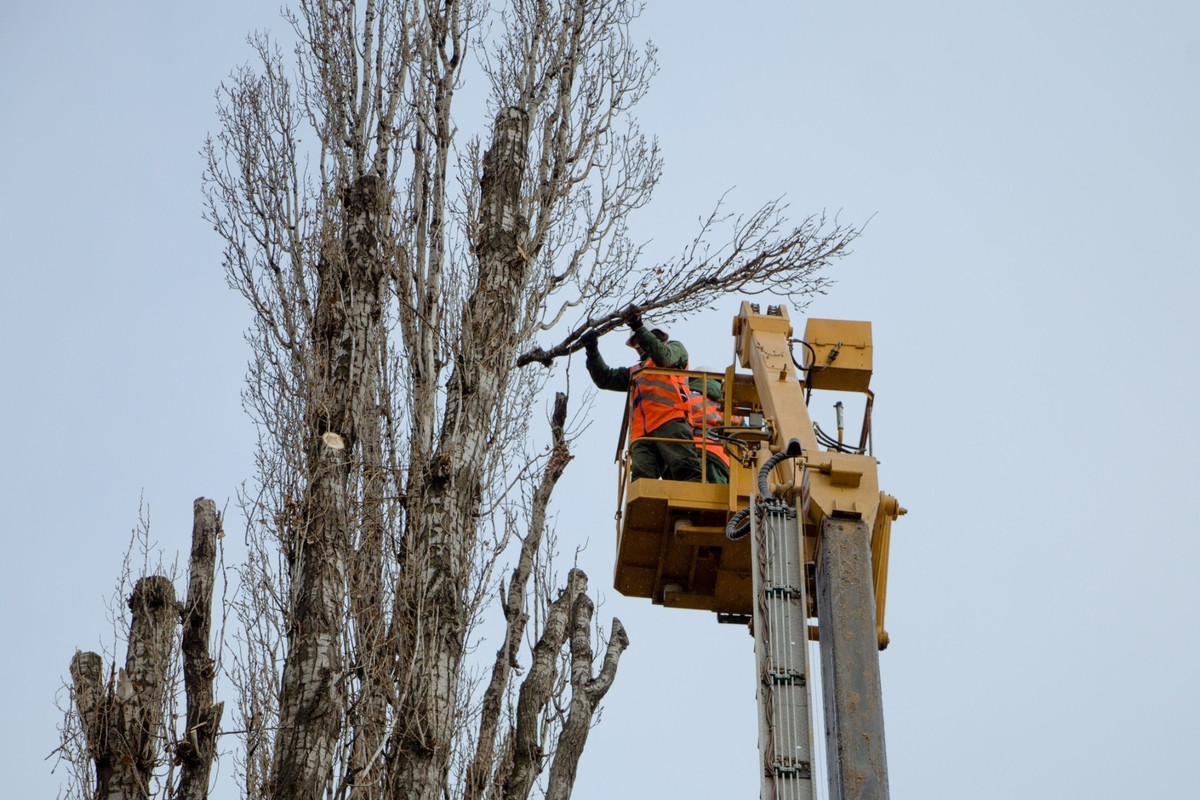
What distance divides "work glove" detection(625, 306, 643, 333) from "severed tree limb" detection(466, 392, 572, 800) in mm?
1043

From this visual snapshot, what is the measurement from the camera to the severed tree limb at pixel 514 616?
33.6 ft

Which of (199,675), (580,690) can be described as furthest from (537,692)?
(199,675)

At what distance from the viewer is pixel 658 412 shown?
1001 centimetres

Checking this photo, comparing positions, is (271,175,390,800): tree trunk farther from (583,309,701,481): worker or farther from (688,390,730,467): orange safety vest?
(688,390,730,467): orange safety vest

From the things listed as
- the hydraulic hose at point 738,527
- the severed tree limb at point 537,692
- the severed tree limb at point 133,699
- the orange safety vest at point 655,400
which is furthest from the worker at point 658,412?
the severed tree limb at point 133,699

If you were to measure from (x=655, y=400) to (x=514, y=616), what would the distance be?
2258 millimetres

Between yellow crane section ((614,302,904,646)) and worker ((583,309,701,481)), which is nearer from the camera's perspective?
yellow crane section ((614,302,904,646))

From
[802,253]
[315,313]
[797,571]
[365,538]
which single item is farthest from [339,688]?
[802,253]

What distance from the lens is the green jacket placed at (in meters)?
10.3

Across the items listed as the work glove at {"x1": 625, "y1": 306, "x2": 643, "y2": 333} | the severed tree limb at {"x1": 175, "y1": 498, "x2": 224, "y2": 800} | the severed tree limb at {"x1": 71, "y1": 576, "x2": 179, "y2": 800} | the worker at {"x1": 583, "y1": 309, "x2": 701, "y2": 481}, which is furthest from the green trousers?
the severed tree limb at {"x1": 71, "y1": 576, "x2": 179, "y2": 800}

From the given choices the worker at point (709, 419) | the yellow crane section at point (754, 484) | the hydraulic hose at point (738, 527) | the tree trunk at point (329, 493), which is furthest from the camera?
the worker at point (709, 419)

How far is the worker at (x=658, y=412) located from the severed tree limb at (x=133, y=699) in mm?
3210

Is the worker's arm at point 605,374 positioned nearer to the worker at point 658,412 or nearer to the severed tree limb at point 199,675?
the worker at point 658,412

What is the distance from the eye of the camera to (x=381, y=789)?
9.29 meters
